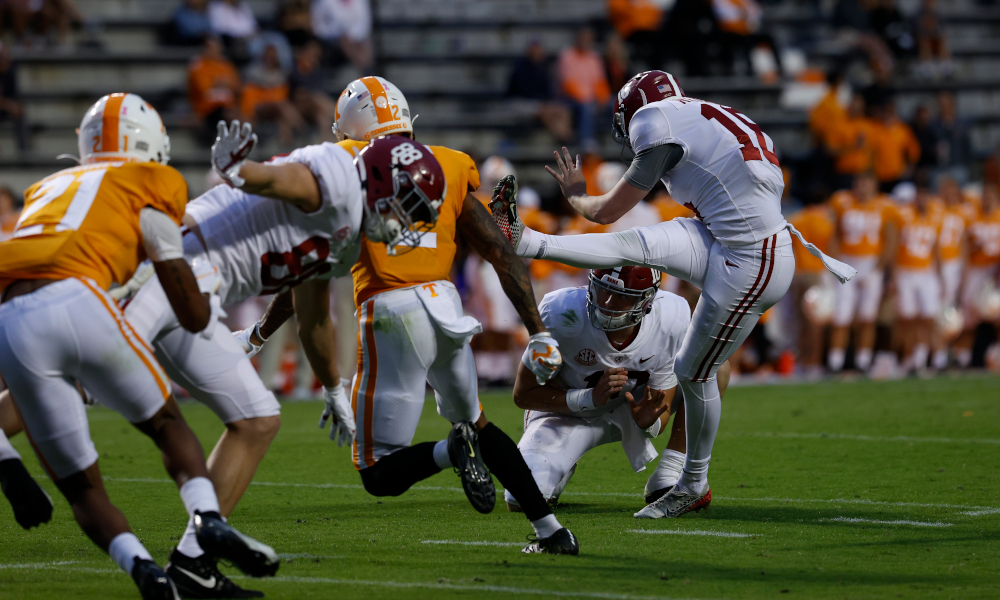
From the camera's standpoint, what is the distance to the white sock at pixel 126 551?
3.48 m

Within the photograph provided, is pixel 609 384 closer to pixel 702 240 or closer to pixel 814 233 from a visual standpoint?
pixel 702 240

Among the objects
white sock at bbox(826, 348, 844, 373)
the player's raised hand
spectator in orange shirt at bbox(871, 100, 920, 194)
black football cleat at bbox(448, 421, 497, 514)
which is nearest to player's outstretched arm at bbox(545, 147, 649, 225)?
the player's raised hand

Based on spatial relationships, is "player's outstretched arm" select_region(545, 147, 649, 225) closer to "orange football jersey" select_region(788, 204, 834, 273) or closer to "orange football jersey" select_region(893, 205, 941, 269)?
"orange football jersey" select_region(788, 204, 834, 273)

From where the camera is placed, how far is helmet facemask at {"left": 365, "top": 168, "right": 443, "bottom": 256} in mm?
3994

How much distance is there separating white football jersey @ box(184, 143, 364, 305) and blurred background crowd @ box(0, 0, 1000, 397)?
7.11 m

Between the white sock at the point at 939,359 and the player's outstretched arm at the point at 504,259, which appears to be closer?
the player's outstretched arm at the point at 504,259

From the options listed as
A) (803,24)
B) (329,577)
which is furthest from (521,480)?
(803,24)

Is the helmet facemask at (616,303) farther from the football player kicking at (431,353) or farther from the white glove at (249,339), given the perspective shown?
the white glove at (249,339)

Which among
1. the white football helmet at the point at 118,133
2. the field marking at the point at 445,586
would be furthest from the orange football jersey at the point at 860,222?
the white football helmet at the point at 118,133

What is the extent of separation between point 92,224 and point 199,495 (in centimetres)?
86

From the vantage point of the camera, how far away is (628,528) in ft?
16.3

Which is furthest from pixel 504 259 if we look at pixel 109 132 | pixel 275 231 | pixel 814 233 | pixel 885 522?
pixel 814 233

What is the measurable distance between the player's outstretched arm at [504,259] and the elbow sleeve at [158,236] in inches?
50.0

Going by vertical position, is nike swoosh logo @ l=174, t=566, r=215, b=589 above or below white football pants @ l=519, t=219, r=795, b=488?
below
